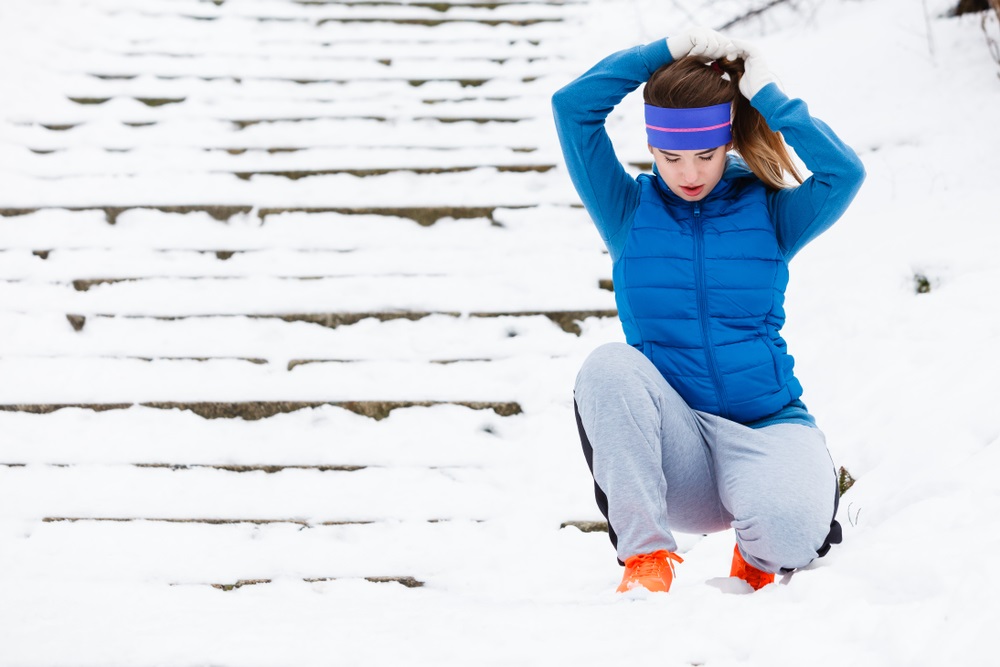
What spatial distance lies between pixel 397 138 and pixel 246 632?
103 inches

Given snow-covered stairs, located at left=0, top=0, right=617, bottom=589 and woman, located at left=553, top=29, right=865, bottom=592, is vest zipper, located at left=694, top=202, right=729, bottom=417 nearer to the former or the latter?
woman, located at left=553, top=29, right=865, bottom=592

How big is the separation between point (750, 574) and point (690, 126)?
33.9 inches

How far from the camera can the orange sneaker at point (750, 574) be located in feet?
5.48

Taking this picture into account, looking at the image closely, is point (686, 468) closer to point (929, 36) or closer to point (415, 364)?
point (415, 364)

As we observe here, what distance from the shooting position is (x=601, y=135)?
183 centimetres

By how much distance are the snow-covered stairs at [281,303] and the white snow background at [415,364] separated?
0.04ft

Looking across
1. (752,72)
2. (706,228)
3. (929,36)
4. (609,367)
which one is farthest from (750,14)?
(609,367)

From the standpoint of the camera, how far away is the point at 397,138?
377 cm

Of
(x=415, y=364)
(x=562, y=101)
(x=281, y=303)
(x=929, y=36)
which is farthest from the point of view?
(x=929, y=36)

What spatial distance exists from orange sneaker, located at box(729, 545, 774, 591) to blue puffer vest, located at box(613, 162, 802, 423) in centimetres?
28

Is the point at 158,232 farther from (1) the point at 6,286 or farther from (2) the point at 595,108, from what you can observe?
(2) the point at 595,108

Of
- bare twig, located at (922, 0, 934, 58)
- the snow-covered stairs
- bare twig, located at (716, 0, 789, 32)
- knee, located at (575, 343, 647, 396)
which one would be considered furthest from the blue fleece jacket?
bare twig, located at (716, 0, 789, 32)

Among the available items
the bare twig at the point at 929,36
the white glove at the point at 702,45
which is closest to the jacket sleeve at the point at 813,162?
the white glove at the point at 702,45

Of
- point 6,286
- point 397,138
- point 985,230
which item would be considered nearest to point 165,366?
point 6,286
